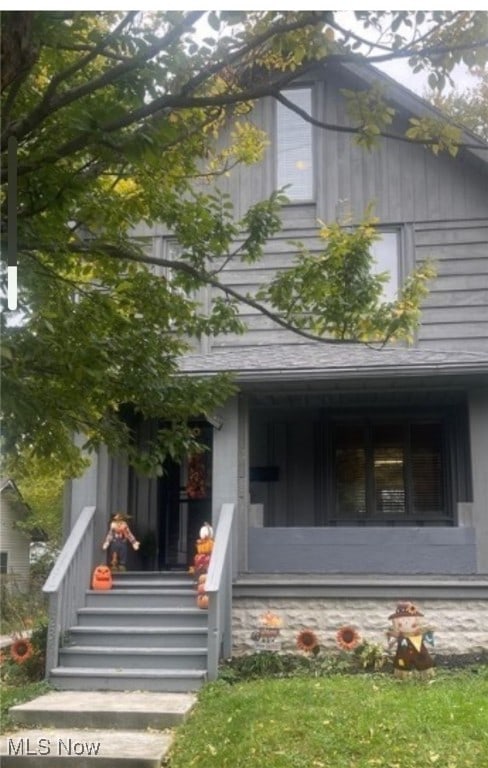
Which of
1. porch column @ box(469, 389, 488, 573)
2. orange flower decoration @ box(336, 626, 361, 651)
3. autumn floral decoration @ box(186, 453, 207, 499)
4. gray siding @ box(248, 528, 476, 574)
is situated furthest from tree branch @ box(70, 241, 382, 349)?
autumn floral decoration @ box(186, 453, 207, 499)

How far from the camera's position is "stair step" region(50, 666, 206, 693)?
24.3 ft

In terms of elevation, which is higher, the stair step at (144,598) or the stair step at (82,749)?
the stair step at (144,598)

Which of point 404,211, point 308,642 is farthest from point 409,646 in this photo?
point 404,211

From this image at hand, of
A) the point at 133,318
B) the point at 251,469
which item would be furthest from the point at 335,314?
the point at 251,469

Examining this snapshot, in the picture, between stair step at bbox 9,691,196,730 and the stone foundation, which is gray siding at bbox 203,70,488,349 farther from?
stair step at bbox 9,691,196,730

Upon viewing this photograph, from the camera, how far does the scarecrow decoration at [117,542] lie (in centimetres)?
948

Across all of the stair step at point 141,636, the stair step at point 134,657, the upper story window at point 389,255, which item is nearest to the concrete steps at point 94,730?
the stair step at point 134,657

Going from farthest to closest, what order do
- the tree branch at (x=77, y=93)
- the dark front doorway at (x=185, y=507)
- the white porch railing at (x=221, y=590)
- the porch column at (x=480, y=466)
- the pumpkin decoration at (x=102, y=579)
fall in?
the dark front doorway at (x=185, y=507) < the porch column at (x=480, y=466) < the pumpkin decoration at (x=102, y=579) < the white porch railing at (x=221, y=590) < the tree branch at (x=77, y=93)

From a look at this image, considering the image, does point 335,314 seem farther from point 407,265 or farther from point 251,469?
point 251,469

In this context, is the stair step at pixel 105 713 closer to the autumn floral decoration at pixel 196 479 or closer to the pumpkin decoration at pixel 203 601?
the pumpkin decoration at pixel 203 601

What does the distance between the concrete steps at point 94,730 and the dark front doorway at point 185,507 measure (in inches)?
146

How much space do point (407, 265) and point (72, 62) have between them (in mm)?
6348

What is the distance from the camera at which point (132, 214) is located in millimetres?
5840
